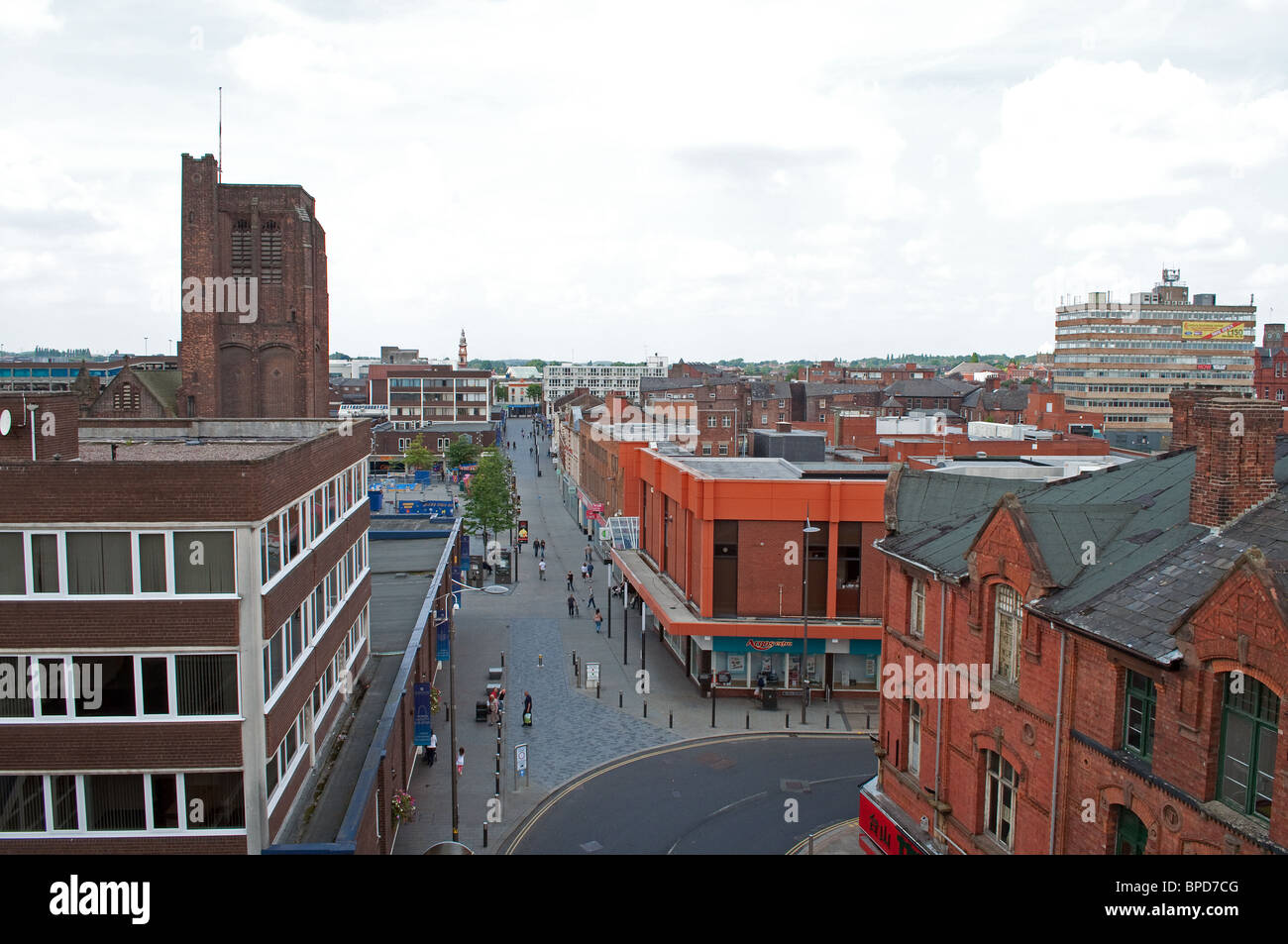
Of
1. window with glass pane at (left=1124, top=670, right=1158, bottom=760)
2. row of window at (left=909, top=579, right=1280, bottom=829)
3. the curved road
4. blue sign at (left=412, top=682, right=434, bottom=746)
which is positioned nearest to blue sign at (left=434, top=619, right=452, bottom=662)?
blue sign at (left=412, top=682, right=434, bottom=746)

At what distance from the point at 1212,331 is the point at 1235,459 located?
13092cm

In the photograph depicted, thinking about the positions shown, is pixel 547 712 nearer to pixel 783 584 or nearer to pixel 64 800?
pixel 783 584

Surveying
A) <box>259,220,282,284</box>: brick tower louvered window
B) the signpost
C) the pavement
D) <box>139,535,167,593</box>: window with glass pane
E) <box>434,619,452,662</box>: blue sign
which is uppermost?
<box>259,220,282,284</box>: brick tower louvered window

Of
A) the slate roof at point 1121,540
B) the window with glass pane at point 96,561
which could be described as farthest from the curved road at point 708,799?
the window with glass pane at point 96,561

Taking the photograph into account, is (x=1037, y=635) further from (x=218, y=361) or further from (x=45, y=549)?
(x=218, y=361)

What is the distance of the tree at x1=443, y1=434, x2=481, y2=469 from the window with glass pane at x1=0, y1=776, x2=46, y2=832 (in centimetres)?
9175

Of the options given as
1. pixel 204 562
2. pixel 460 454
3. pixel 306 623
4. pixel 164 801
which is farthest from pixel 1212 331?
pixel 164 801

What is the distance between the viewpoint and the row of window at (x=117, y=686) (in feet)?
52.6

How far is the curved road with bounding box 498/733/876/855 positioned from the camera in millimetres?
26312

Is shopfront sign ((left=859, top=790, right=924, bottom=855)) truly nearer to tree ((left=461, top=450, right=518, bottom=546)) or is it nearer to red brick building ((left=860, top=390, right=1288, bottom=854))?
red brick building ((left=860, top=390, right=1288, bottom=854))

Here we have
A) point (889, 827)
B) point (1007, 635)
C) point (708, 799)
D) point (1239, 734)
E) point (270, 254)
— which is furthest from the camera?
point (270, 254)

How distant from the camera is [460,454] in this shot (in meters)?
107
